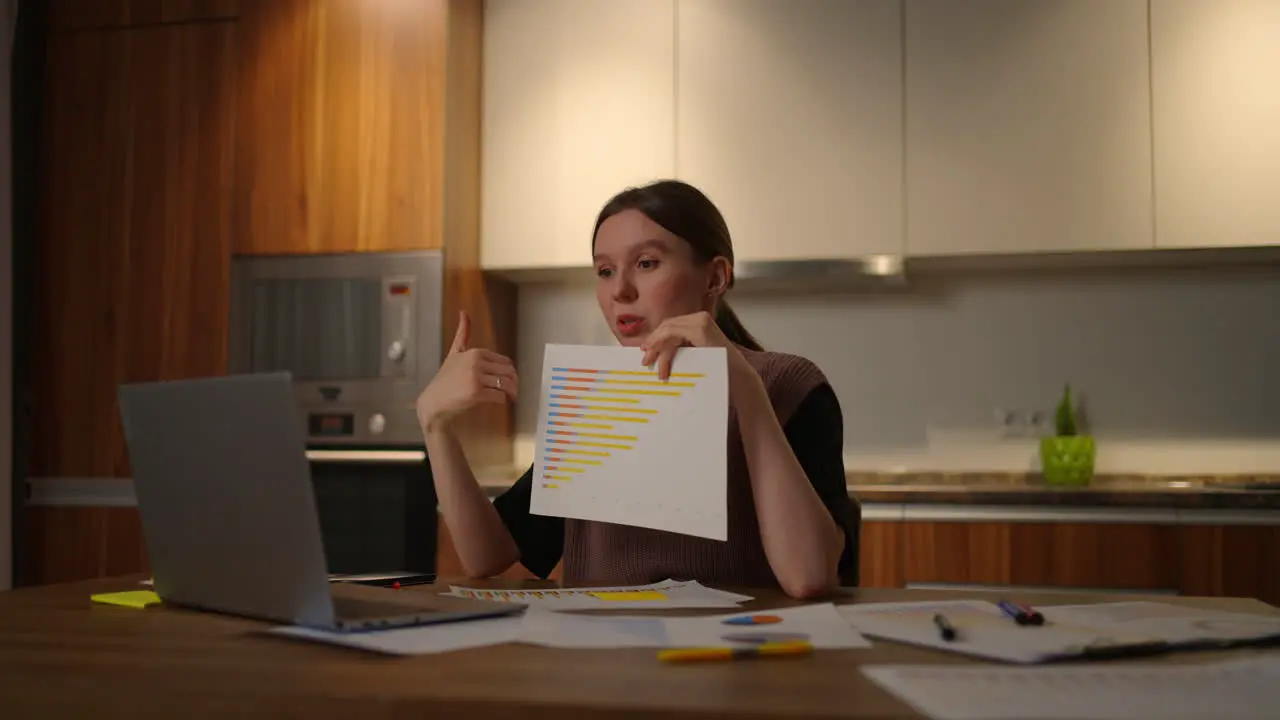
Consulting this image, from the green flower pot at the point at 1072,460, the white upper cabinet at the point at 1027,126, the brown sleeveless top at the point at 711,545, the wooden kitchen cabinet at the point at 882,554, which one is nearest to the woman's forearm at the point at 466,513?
the brown sleeveless top at the point at 711,545

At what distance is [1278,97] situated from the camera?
277 centimetres

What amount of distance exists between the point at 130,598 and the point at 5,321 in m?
2.34

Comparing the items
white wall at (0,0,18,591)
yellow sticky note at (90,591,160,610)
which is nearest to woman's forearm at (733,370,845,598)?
yellow sticky note at (90,591,160,610)

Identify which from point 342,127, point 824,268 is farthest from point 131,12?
point 824,268

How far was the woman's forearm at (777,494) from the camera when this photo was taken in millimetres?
1216

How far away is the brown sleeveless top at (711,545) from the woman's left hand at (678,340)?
0.27 meters

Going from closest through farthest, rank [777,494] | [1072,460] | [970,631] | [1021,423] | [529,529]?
[970,631]
[777,494]
[529,529]
[1072,460]
[1021,423]

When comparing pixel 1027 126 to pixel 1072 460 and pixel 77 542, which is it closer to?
pixel 1072 460

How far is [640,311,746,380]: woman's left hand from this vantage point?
1.17m

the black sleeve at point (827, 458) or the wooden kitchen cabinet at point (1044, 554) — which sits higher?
the black sleeve at point (827, 458)

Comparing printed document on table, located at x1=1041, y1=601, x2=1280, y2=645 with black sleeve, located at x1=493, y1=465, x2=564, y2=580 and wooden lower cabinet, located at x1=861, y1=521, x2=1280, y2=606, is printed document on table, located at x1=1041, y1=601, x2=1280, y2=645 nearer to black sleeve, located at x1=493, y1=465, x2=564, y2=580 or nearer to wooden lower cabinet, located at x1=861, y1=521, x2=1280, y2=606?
black sleeve, located at x1=493, y1=465, x2=564, y2=580

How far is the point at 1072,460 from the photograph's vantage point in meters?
2.89

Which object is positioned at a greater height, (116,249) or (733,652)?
(116,249)

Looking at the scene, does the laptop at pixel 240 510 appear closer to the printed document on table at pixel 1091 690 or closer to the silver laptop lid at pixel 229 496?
the silver laptop lid at pixel 229 496
